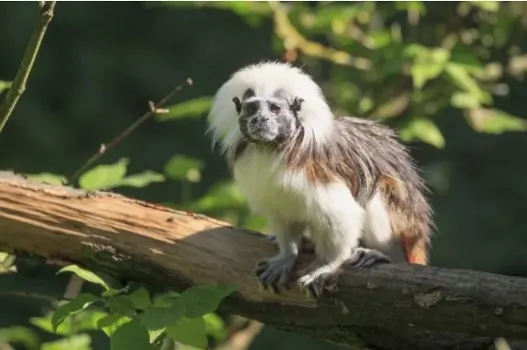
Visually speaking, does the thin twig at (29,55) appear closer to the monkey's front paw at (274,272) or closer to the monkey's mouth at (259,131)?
the monkey's mouth at (259,131)

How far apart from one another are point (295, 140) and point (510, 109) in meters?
3.16

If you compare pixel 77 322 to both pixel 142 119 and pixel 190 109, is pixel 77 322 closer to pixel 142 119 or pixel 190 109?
pixel 142 119

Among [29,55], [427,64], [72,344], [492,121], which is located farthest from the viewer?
[492,121]

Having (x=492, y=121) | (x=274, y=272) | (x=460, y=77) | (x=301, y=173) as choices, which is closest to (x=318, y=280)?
(x=274, y=272)

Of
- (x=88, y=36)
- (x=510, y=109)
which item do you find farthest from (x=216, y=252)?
→ (x=88, y=36)

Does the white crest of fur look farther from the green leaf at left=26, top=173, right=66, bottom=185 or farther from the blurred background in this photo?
the green leaf at left=26, top=173, right=66, bottom=185

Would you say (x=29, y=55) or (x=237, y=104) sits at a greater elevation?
(x=29, y=55)

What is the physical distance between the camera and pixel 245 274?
95.8 inches

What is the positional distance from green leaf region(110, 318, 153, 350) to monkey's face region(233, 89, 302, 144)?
569 mm

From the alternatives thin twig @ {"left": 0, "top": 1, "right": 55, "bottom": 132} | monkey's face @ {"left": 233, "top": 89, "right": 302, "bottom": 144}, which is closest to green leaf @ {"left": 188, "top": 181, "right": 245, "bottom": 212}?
monkey's face @ {"left": 233, "top": 89, "right": 302, "bottom": 144}

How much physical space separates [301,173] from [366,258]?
230mm

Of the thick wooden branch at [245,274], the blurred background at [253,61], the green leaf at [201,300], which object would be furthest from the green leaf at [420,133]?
the green leaf at [201,300]

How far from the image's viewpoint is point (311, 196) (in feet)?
7.92

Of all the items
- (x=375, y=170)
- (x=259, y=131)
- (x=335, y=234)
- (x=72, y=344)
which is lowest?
(x=72, y=344)
